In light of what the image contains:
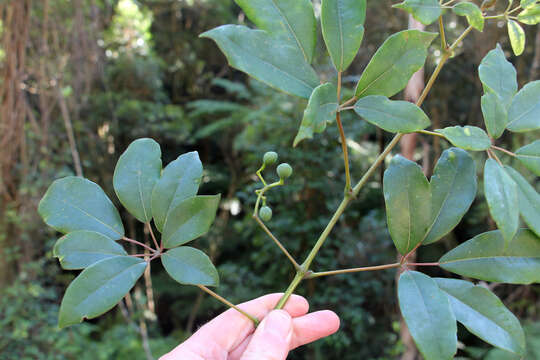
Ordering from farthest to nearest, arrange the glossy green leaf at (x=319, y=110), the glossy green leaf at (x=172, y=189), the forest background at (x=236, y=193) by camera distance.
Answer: the forest background at (x=236, y=193), the glossy green leaf at (x=172, y=189), the glossy green leaf at (x=319, y=110)

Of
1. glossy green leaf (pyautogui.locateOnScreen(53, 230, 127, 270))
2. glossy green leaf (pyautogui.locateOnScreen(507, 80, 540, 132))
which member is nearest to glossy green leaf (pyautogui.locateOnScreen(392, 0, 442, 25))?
glossy green leaf (pyautogui.locateOnScreen(507, 80, 540, 132))

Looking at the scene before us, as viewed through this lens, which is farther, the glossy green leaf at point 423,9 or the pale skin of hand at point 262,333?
the pale skin of hand at point 262,333

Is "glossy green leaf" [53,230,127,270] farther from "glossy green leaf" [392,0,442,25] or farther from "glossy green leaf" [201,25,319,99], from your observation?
"glossy green leaf" [392,0,442,25]

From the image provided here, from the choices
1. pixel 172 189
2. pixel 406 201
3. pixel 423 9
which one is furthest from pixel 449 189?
pixel 172 189

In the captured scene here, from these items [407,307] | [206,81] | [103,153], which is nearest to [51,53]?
[103,153]

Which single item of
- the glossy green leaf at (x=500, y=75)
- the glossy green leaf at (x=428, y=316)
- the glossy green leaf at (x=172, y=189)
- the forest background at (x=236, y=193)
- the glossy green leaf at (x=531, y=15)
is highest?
the glossy green leaf at (x=531, y=15)

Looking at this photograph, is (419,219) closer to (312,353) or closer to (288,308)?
(288,308)

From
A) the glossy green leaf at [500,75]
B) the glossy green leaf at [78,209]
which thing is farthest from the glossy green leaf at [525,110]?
the glossy green leaf at [78,209]

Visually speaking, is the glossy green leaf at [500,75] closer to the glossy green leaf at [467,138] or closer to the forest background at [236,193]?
the glossy green leaf at [467,138]
